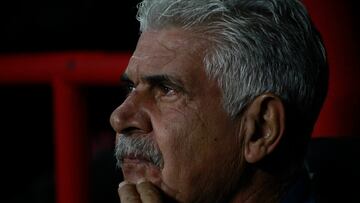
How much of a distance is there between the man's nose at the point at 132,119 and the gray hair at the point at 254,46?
183 millimetres

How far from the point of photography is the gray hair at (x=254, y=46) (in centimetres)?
186

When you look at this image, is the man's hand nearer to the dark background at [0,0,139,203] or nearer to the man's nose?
the man's nose

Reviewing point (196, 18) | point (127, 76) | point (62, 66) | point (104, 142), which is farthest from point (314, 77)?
point (104, 142)

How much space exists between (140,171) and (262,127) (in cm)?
31

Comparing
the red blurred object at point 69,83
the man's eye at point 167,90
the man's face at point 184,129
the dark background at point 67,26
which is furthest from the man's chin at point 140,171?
the dark background at point 67,26

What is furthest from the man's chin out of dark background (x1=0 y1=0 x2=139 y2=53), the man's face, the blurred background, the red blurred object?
dark background (x1=0 y1=0 x2=139 y2=53)

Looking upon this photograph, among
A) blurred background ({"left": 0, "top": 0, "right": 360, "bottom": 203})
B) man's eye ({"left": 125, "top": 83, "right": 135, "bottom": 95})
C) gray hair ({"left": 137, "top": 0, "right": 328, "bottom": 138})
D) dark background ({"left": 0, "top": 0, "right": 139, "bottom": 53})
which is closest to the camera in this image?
gray hair ({"left": 137, "top": 0, "right": 328, "bottom": 138})

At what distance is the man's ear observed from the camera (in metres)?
1.90

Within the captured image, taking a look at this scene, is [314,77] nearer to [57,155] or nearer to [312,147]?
[312,147]

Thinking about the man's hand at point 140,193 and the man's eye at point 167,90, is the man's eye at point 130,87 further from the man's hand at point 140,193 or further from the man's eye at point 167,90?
the man's hand at point 140,193

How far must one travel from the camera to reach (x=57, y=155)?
2604 millimetres

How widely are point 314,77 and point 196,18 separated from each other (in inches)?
12.4

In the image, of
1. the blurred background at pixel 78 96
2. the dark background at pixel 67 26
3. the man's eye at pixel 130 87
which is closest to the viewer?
the man's eye at pixel 130 87

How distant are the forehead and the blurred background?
0.47 metres
